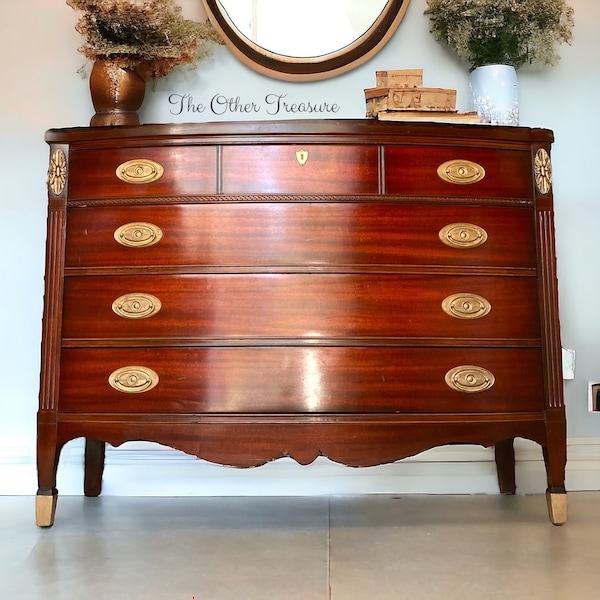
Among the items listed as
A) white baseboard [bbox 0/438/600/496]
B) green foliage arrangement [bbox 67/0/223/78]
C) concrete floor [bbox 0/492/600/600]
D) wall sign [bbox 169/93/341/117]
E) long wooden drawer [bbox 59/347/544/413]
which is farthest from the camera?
wall sign [bbox 169/93/341/117]

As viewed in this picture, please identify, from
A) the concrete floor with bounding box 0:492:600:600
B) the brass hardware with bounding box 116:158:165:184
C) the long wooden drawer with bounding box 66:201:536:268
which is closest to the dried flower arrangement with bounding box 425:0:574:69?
the long wooden drawer with bounding box 66:201:536:268

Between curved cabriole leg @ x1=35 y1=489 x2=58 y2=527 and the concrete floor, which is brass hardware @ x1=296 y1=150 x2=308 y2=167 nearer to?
the concrete floor

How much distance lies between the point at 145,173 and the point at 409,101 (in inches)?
27.2

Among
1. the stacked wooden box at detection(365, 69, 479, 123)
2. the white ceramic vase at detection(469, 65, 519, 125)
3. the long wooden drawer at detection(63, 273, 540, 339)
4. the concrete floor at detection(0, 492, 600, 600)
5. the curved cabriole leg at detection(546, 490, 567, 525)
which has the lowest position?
the concrete floor at detection(0, 492, 600, 600)

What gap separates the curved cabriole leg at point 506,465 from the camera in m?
2.01

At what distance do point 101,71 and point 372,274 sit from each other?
98cm

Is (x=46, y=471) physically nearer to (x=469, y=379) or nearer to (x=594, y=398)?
(x=469, y=379)

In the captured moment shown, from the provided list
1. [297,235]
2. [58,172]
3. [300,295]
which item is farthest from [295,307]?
[58,172]

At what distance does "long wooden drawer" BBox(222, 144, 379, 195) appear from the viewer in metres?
1.61

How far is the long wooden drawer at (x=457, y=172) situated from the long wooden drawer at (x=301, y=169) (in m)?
0.06

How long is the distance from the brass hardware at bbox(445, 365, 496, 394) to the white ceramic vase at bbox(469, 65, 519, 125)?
0.75m

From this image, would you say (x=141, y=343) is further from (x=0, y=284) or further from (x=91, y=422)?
(x=0, y=284)

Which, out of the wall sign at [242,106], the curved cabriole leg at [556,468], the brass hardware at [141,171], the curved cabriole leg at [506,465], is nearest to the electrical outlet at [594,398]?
the curved cabriole leg at [506,465]

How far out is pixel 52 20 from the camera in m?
Result: 2.18
